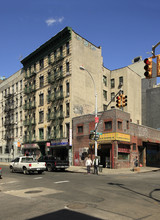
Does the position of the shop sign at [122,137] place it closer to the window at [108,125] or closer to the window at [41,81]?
the window at [108,125]

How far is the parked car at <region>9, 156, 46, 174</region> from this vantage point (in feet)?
77.5

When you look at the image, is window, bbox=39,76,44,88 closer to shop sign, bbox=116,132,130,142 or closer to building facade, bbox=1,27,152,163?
building facade, bbox=1,27,152,163

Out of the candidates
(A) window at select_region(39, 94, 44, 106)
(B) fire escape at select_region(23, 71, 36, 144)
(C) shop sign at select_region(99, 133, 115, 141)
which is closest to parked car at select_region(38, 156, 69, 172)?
(C) shop sign at select_region(99, 133, 115, 141)

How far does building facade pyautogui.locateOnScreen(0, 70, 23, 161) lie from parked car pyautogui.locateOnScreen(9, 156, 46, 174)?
25.9m

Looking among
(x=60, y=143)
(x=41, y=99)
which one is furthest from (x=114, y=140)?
(x=41, y=99)

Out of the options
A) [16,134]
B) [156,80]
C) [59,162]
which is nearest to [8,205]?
[59,162]

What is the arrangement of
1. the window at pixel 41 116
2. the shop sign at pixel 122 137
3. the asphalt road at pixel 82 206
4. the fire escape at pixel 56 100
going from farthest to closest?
the window at pixel 41 116 < the fire escape at pixel 56 100 < the shop sign at pixel 122 137 < the asphalt road at pixel 82 206

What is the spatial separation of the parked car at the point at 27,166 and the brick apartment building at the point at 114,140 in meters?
8.17

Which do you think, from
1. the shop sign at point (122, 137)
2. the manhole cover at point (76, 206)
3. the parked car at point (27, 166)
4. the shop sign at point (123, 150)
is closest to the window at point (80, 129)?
the shop sign at point (122, 137)

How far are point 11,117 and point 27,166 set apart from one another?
3514cm

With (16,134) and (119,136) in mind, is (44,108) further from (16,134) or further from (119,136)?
(119,136)

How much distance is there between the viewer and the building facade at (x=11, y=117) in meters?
53.3

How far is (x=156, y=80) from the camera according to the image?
60.6 meters

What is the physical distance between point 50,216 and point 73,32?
36761mm
